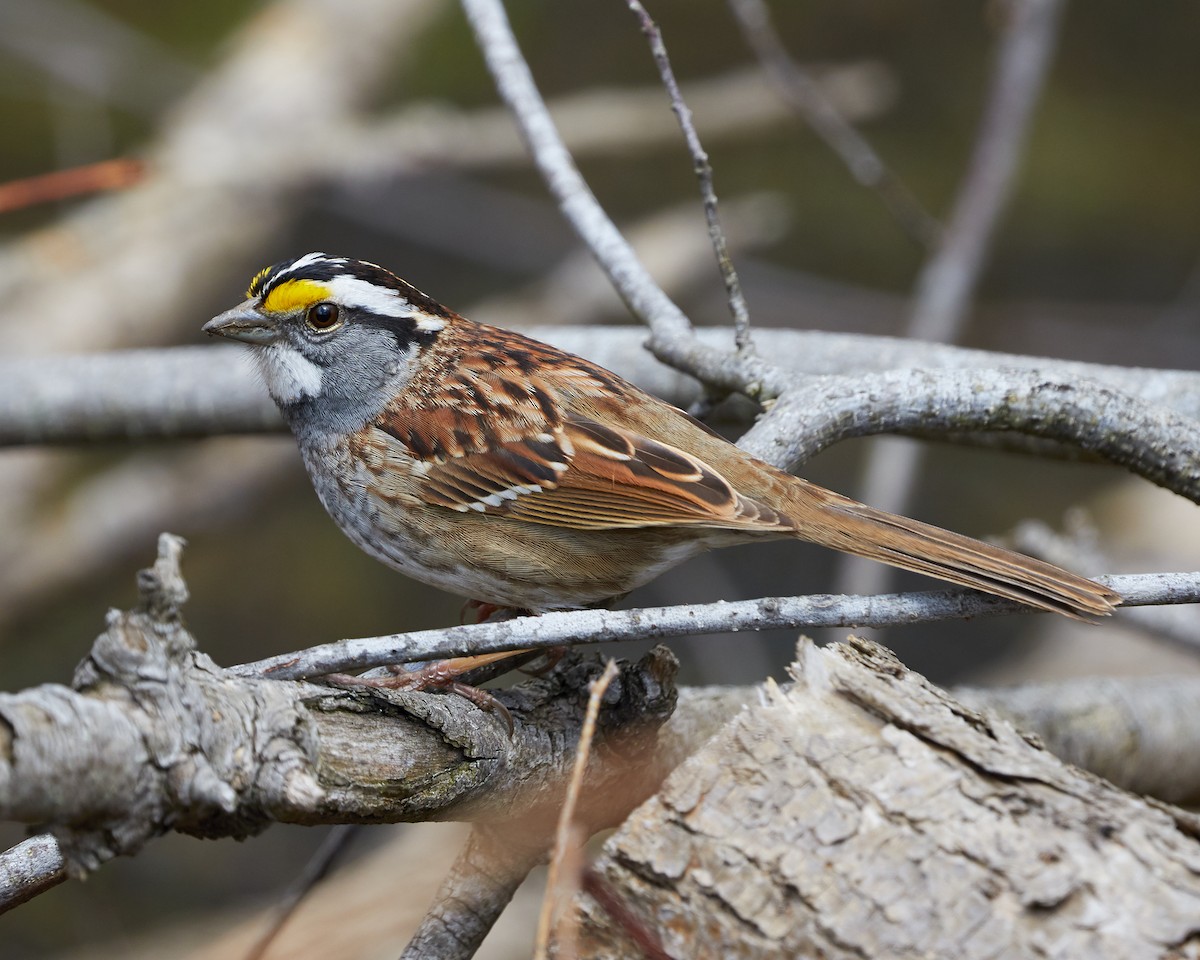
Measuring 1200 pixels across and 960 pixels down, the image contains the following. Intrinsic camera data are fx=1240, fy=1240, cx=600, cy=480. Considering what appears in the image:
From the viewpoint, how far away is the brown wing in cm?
267

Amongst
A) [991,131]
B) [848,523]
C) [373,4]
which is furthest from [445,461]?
[373,4]

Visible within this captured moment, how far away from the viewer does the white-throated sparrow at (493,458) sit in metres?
2.64

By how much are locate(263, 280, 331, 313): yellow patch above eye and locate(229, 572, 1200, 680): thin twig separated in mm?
1343

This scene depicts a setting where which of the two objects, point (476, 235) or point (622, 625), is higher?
point (476, 235)

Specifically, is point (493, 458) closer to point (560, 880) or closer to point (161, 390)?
point (161, 390)

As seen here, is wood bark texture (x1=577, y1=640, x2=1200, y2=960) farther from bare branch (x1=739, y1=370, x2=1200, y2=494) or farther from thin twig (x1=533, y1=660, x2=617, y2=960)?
bare branch (x1=739, y1=370, x2=1200, y2=494)

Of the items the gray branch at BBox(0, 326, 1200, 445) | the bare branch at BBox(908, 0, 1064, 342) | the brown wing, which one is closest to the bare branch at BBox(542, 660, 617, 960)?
the brown wing

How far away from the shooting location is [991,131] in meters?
4.87

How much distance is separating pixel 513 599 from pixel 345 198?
14.6ft

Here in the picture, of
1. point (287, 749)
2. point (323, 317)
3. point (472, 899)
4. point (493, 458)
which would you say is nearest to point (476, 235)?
point (323, 317)

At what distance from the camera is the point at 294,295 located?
2986 millimetres

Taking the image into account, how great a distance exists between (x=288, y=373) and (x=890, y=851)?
206cm

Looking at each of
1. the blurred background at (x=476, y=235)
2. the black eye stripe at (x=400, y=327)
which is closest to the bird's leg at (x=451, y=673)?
the black eye stripe at (x=400, y=327)

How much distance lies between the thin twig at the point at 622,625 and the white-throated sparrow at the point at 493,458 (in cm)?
54
